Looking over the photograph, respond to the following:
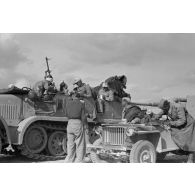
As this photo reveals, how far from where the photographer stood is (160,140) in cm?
843

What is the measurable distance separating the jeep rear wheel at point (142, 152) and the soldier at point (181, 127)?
85 centimetres

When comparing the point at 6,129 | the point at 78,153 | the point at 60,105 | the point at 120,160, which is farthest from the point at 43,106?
the point at 120,160

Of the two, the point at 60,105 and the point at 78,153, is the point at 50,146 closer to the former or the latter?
the point at 60,105

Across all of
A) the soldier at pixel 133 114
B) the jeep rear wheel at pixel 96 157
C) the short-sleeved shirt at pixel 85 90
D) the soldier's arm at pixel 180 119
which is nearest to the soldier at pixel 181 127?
the soldier's arm at pixel 180 119

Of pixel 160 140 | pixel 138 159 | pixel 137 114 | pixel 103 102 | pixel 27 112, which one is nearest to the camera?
pixel 138 159

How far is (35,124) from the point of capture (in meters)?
10.4

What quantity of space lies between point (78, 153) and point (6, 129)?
1938 millimetres

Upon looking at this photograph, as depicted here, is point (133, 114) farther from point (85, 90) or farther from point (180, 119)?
point (85, 90)

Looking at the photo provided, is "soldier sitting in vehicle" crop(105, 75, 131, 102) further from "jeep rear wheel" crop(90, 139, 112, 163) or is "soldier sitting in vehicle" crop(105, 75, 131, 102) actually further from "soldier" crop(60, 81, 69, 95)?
"jeep rear wheel" crop(90, 139, 112, 163)

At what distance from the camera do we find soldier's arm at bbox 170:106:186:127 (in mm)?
8758

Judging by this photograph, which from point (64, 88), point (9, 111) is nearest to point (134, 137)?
point (64, 88)

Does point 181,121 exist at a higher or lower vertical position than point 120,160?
higher

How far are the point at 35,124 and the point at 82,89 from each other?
56.2 inches

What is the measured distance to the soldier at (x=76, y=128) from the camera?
331 inches
